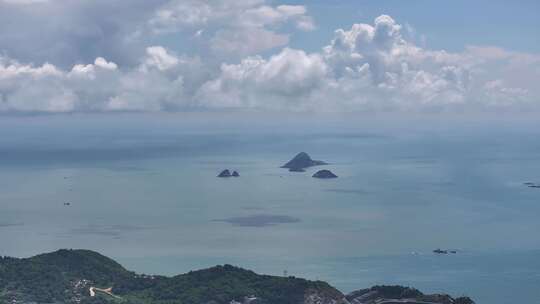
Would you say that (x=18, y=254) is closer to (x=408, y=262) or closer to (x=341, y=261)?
(x=341, y=261)

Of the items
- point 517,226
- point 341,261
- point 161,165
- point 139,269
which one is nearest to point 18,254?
point 139,269

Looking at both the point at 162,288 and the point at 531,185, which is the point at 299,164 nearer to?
the point at 531,185

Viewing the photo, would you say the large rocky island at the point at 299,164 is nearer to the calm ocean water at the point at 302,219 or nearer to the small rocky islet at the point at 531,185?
the calm ocean water at the point at 302,219

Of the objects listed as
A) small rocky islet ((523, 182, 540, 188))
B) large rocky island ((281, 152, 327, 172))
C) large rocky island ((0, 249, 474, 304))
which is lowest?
large rocky island ((0, 249, 474, 304))

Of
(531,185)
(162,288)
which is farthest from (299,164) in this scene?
(162,288)

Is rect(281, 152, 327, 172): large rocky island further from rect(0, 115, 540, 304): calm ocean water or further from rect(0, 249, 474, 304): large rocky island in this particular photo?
rect(0, 249, 474, 304): large rocky island

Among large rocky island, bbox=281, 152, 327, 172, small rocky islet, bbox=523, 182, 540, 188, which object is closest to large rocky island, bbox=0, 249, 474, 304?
small rocky islet, bbox=523, 182, 540, 188

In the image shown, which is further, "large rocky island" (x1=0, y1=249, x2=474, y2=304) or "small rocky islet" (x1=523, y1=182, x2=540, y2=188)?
"small rocky islet" (x1=523, y1=182, x2=540, y2=188)
